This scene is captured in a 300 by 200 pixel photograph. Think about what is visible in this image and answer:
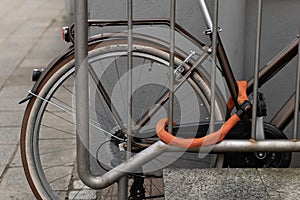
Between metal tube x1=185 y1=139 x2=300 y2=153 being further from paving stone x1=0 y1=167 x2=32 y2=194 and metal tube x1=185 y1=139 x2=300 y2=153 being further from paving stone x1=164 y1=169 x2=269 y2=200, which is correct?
paving stone x1=0 y1=167 x2=32 y2=194

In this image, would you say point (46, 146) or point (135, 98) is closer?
point (135, 98)

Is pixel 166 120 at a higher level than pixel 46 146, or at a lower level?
higher

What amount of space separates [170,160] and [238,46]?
1.07 m

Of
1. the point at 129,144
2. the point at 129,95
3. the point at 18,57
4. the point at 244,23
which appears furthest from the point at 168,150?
the point at 18,57

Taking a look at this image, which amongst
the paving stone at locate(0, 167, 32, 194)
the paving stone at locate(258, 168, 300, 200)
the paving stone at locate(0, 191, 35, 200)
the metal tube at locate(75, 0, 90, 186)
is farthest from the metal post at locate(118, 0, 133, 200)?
the paving stone at locate(0, 167, 32, 194)

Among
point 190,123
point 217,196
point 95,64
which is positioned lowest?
point 217,196

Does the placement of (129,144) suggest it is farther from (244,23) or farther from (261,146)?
(244,23)

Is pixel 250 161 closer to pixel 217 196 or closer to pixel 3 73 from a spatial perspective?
pixel 217 196

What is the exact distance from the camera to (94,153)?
3924mm

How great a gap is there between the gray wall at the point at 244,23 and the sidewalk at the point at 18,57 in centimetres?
132

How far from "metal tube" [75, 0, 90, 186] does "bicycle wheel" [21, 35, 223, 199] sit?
0.37 metres

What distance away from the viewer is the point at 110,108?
3703 mm

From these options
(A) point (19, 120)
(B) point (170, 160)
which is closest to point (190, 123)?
(B) point (170, 160)

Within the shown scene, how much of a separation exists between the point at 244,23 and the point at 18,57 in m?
4.27
